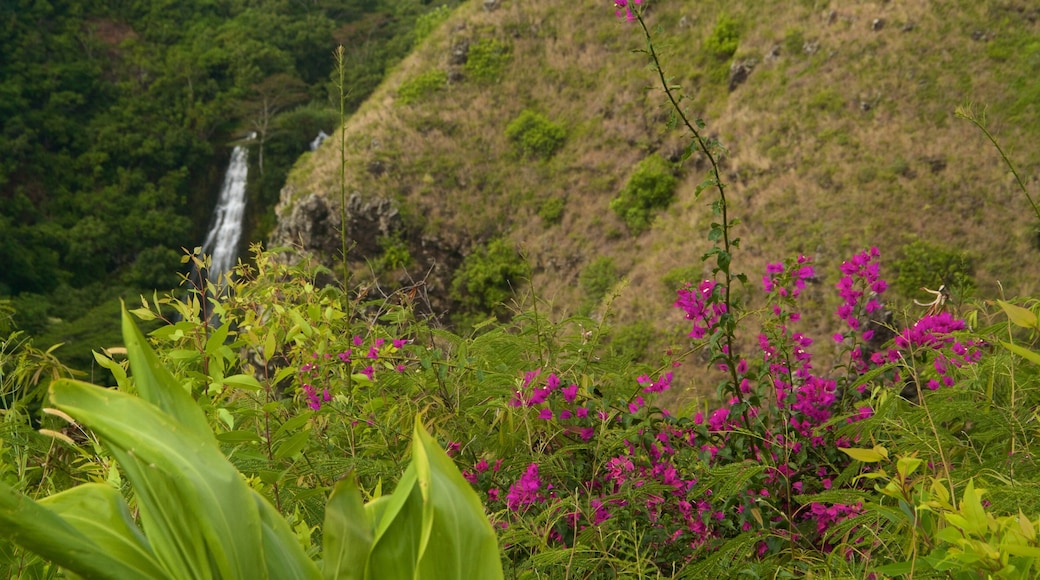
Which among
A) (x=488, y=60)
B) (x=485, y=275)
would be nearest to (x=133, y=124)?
(x=488, y=60)

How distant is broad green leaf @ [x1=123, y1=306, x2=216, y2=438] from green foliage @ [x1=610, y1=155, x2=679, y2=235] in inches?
588

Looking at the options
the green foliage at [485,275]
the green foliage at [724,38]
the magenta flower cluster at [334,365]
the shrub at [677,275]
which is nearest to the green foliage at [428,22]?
the green foliage at [724,38]

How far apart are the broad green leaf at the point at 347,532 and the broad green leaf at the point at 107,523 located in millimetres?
137

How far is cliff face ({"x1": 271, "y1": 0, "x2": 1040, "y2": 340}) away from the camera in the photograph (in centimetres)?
1239

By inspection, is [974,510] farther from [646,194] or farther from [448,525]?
[646,194]

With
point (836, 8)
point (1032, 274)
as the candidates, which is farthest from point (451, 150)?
point (1032, 274)

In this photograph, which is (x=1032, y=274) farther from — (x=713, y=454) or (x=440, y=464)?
(x=440, y=464)

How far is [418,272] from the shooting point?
17172mm

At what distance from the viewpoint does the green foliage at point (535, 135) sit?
17.8 m

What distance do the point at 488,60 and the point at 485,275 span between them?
→ 648cm

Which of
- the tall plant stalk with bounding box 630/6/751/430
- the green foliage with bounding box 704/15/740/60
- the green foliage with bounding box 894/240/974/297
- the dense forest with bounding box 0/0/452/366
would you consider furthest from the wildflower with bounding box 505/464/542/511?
the dense forest with bounding box 0/0/452/366

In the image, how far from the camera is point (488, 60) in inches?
764

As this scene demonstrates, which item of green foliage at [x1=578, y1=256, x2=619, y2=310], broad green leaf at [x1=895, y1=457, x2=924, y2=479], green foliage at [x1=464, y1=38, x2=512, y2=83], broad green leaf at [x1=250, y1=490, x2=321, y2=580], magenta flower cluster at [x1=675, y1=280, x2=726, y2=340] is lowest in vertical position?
green foliage at [x1=578, y1=256, x2=619, y2=310]

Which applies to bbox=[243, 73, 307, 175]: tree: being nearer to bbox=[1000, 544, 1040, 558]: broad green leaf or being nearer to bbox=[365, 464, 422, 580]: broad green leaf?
bbox=[365, 464, 422, 580]: broad green leaf
